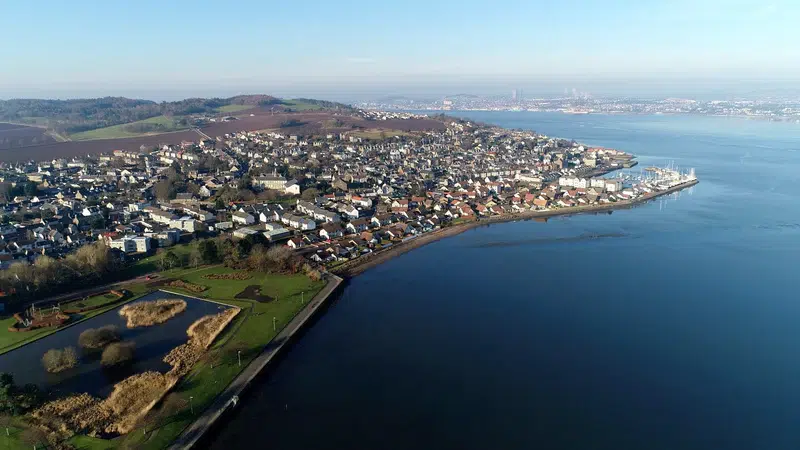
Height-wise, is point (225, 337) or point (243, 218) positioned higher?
point (243, 218)

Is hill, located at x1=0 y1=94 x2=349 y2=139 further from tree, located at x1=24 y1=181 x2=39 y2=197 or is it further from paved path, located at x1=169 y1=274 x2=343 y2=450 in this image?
paved path, located at x1=169 y1=274 x2=343 y2=450

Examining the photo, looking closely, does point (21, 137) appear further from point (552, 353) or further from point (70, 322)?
point (552, 353)

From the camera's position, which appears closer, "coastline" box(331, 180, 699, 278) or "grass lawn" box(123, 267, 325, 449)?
"grass lawn" box(123, 267, 325, 449)

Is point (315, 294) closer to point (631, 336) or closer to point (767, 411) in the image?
point (631, 336)

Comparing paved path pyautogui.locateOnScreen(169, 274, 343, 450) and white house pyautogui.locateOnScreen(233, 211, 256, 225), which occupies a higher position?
white house pyautogui.locateOnScreen(233, 211, 256, 225)

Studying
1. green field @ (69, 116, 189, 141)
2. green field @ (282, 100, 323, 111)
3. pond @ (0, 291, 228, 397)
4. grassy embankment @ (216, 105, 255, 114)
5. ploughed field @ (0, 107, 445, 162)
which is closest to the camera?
pond @ (0, 291, 228, 397)

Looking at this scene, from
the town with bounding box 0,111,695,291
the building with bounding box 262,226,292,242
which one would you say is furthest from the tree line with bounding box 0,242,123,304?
the building with bounding box 262,226,292,242

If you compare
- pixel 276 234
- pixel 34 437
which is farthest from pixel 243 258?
pixel 34 437
